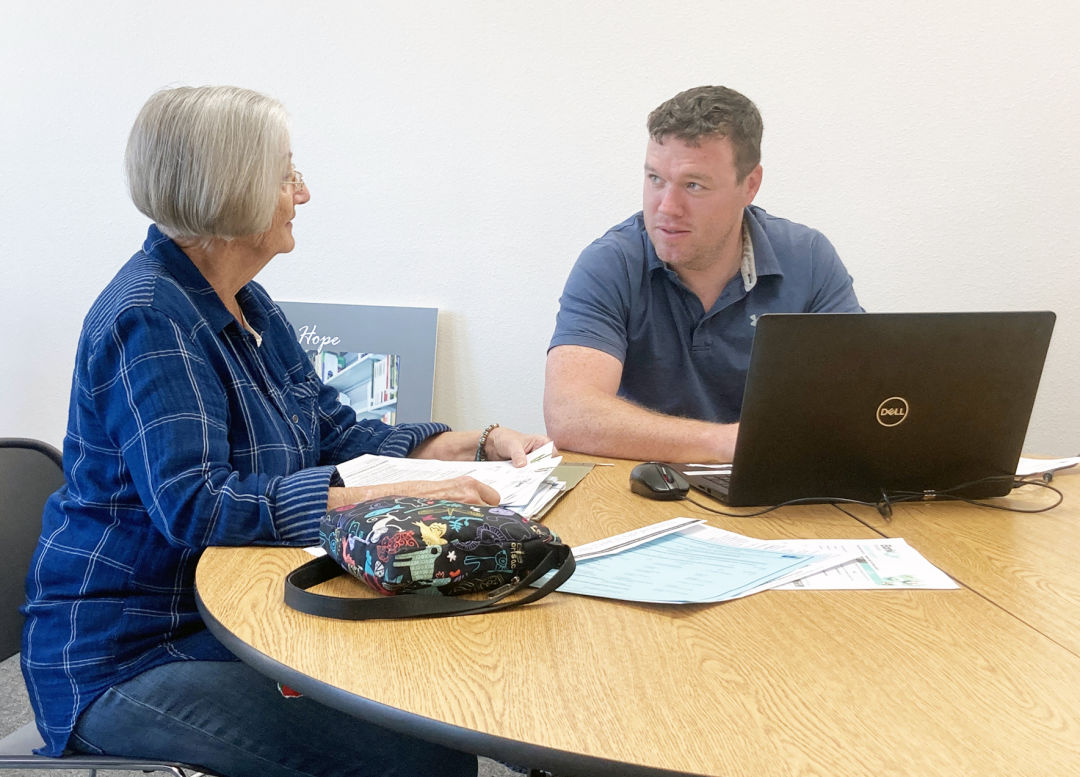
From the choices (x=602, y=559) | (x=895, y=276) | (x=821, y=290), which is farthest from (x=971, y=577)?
(x=895, y=276)

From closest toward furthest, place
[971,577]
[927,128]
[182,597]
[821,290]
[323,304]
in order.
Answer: [971,577], [182,597], [821,290], [927,128], [323,304]

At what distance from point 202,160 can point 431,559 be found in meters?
Answer: 0.71

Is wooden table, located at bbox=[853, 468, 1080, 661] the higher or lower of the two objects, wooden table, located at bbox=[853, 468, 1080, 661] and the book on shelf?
the higher

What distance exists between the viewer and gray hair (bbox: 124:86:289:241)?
4.17ft

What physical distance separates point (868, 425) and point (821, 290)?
93 cm

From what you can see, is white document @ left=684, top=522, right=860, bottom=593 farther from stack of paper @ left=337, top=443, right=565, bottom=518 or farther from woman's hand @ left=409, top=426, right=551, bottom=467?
woman's hand @ left=409, top=426, right=551, bottom=467

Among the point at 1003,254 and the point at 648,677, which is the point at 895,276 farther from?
the point at 648,677

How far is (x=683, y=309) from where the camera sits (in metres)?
2.05

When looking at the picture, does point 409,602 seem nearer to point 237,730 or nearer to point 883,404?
point 237,730

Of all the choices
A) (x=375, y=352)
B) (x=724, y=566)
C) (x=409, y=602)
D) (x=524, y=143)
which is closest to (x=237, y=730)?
(x=409, y=602)

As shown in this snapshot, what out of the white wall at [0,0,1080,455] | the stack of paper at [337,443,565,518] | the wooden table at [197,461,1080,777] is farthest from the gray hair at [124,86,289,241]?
the white wall at [0,0,1080,455]

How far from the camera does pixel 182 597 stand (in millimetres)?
1228

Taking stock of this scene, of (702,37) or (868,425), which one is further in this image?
(702,37)

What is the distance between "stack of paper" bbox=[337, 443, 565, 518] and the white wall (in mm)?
1360
